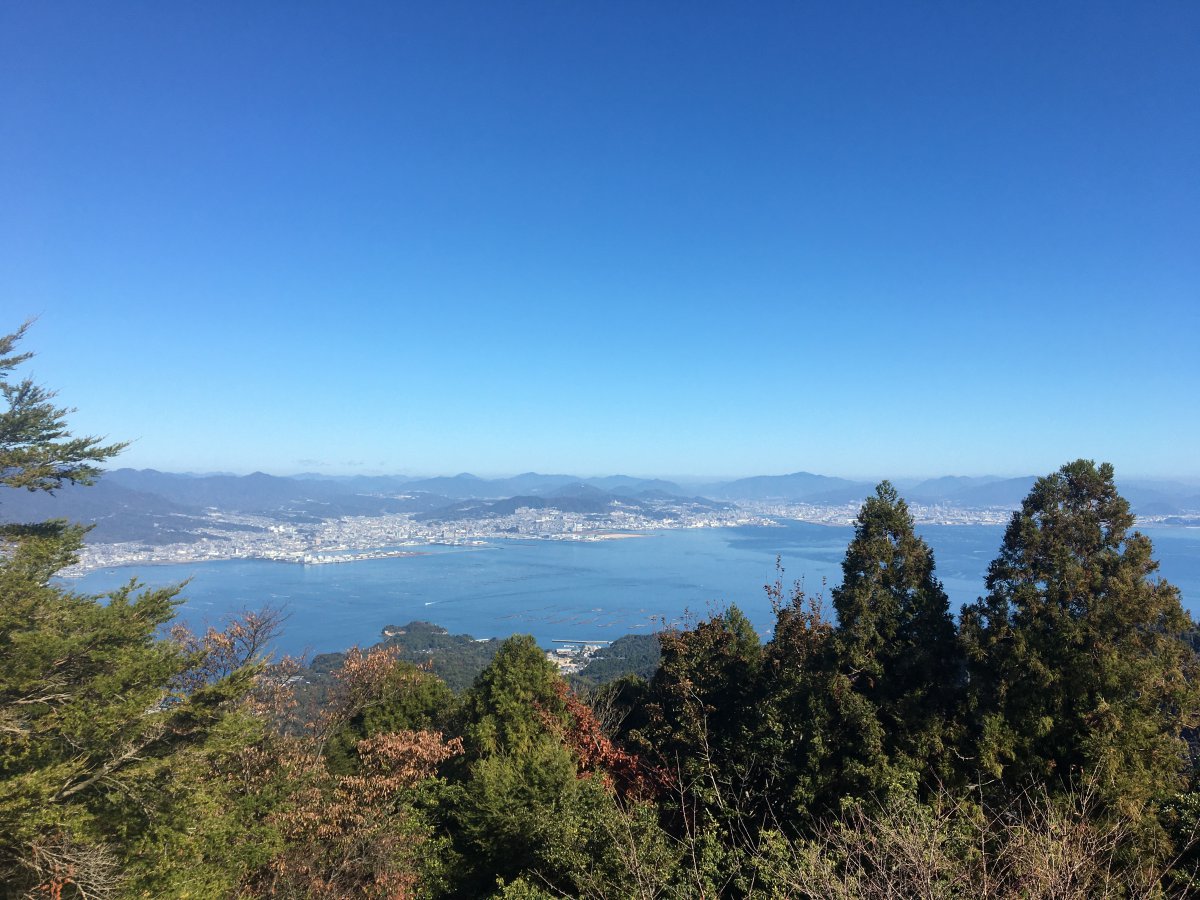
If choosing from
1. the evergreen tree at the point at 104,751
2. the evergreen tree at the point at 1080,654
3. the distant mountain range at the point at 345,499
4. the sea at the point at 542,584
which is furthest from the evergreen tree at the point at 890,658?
the distant mountain range at the point at 345,499

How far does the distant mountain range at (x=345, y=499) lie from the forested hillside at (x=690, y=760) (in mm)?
45384

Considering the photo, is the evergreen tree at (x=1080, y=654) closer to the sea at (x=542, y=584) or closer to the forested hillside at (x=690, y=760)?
the forested hillside at (x=690, y=760)

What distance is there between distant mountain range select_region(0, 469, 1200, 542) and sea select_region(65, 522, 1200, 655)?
1065 cm

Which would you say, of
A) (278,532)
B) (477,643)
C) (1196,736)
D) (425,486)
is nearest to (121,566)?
(278,532)

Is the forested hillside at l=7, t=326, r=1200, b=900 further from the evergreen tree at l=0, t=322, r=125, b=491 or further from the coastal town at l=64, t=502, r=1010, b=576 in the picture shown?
the coastal town at l=64, t=502, r=1010, b=576

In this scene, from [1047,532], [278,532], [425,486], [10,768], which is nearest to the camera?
[10,768]

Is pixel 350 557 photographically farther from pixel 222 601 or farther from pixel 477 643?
pixel 477 643

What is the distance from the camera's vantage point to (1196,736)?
33.0 feet

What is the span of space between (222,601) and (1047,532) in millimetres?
44229

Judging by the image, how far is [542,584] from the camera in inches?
1980

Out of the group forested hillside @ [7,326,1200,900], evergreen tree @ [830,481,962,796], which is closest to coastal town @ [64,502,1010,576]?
evergreen tree @ [830,481,962,796]

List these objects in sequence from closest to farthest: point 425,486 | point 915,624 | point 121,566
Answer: point 915,624, point 121,566, point 425,486

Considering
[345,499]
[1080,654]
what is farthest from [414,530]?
[1080,654]

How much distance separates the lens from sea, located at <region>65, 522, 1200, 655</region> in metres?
36.0
